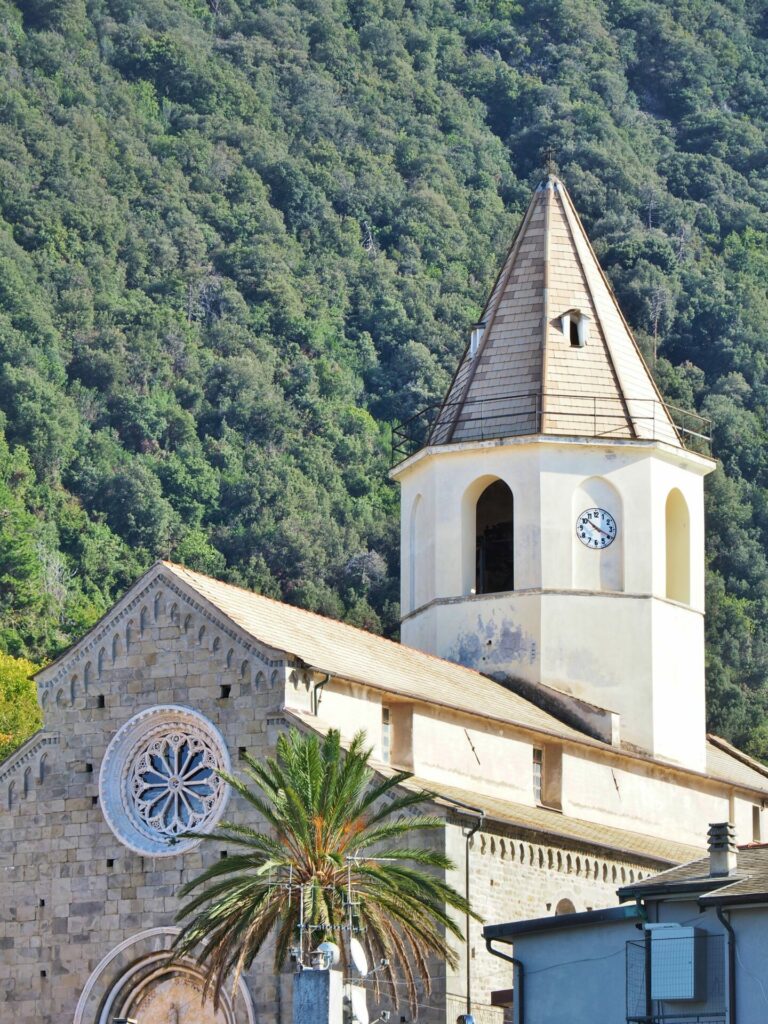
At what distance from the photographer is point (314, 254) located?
148250mm

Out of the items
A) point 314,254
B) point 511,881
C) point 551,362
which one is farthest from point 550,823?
point 314,254

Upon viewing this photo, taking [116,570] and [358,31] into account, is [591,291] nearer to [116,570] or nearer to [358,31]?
[116,570]

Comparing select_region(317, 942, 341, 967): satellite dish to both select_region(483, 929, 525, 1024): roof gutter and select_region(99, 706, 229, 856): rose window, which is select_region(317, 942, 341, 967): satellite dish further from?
select_region(99, 706, 229, 856): rose window

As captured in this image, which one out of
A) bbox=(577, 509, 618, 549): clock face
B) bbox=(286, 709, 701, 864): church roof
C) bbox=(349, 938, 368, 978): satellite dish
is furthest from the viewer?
bbox=(577, 509, 618, 549): clock face

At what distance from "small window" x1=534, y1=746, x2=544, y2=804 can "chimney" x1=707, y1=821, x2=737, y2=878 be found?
14.0 m

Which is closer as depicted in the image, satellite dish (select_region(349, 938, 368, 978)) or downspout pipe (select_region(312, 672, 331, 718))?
satellite dish (select_region(349, 938, 368, 978))

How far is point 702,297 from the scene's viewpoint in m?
126

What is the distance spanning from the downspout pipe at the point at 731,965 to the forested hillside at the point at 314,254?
60.0 meters

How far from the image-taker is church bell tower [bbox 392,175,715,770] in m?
56.8

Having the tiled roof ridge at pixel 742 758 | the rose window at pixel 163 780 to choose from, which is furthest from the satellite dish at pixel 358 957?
the tiled roof ridge at pixel 742 758

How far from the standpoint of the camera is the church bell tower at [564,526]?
186 ft

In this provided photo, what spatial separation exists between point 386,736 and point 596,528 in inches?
411

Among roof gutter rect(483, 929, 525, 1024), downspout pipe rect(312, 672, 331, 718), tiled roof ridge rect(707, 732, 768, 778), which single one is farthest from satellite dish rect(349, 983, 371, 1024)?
tiled roof ridge rect(707, 732, 768, 778)

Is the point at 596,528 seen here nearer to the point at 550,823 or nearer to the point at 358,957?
the point at 550,823
